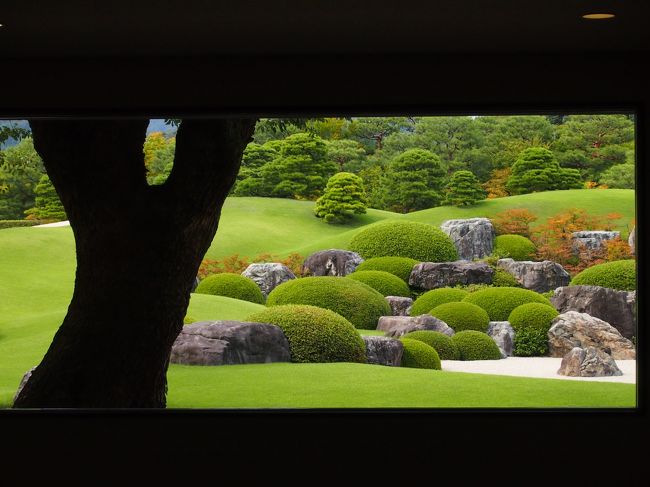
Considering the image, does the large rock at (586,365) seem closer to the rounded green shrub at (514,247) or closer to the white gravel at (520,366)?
the white gravel at (520,366)

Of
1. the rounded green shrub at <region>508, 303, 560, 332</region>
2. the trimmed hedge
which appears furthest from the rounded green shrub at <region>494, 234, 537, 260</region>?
the trimmed hedge

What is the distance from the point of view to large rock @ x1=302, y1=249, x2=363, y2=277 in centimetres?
1168

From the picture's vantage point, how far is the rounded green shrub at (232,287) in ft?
36.6

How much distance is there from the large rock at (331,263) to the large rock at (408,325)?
3.35 feet

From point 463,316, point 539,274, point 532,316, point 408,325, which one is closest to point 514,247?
point 539,274

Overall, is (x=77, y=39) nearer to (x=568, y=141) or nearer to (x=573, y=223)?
(x=573, y=223)

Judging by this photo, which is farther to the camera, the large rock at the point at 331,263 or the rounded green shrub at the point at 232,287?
the large rock at the point at 331,263

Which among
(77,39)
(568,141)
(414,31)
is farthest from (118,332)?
(568,141)

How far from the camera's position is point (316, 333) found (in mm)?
9844

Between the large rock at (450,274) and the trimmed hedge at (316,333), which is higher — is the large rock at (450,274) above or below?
above

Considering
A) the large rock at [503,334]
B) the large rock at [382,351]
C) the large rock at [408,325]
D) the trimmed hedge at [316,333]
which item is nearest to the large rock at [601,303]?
the large rock at [503,334]

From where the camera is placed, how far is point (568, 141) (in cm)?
1257

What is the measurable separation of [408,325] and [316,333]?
162 centimetres
